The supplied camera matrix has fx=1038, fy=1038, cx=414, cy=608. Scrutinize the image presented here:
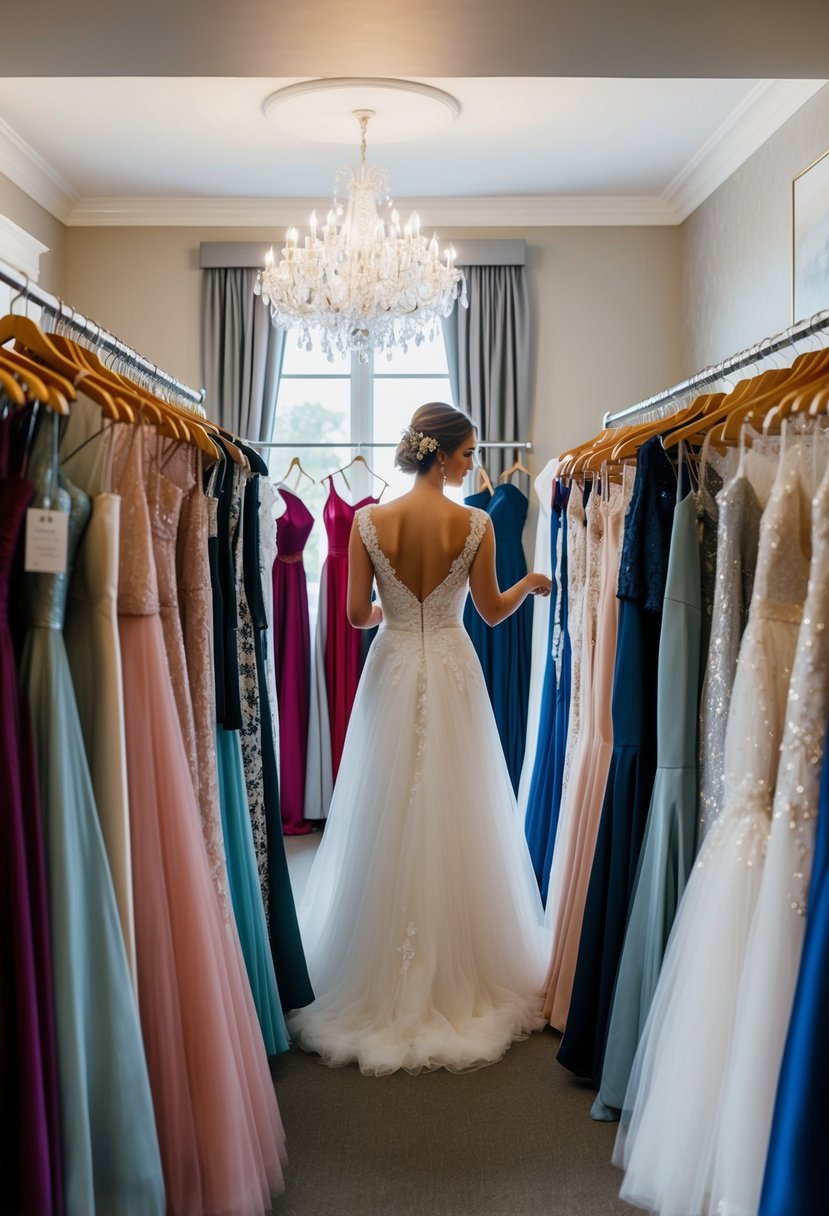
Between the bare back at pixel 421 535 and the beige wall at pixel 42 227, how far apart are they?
2.92m

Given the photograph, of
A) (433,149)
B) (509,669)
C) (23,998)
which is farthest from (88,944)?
(433,149)

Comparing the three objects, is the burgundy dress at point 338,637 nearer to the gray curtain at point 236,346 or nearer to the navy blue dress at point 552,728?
the gray curtain at point 236,346

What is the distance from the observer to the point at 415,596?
3.01 metres

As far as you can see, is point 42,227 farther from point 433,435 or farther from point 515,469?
point 433,435

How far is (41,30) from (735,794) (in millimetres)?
2349

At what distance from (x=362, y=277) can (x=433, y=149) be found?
94cm

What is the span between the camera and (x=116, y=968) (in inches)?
60.5

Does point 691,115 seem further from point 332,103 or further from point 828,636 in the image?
point 828,636

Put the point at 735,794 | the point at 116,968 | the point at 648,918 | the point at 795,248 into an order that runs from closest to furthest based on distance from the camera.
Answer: the point at 116,968 → the point at 735,794 → the point at 648,918 → the point at 795,248

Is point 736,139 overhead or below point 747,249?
overhead

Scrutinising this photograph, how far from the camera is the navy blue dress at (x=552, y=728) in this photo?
10.2 feet

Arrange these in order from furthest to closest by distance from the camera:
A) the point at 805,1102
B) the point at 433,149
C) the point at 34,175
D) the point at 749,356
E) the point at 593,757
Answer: the point at 34,175 → the point at 433,149 → the point at 593,757 → the point at 749,356 → the point at 805,1102

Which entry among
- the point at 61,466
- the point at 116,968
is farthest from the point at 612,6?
the point at 116,968

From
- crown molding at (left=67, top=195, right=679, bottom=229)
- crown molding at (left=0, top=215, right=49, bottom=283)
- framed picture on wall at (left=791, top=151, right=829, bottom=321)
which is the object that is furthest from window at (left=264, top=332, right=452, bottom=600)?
framed picture on wall at (left=791, top=151, right=829, bottom=321)
